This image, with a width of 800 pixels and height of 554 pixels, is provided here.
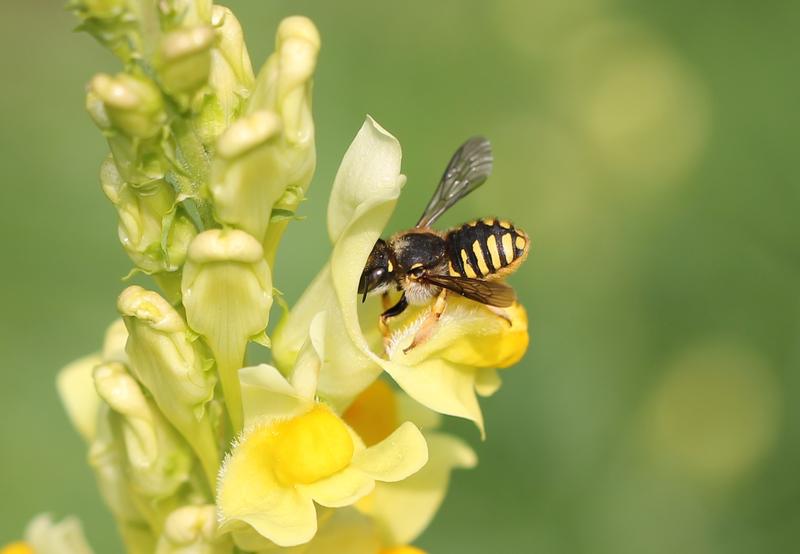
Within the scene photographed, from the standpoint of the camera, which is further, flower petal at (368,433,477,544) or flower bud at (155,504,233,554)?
flower petal at (368,433,477,544)

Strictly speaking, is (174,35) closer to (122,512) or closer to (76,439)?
(122,512)

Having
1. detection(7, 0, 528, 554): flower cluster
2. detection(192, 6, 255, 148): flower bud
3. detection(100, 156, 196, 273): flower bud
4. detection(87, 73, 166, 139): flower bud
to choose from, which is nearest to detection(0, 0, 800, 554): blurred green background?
detection(7, 0, 528, 554): flower cluster

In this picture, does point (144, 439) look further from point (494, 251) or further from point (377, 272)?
point (494, 251)

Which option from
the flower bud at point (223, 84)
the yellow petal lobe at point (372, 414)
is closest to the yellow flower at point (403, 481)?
the yellow petal lobe at point (372, 414)

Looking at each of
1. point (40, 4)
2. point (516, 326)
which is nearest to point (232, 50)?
point (516, 326)

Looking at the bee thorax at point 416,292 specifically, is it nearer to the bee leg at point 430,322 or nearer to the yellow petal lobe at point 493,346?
the bee leg at point 430,322

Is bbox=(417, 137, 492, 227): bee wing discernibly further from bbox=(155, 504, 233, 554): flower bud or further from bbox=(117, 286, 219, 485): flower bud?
bbox=(155, 504, 233, 554): flower bud
